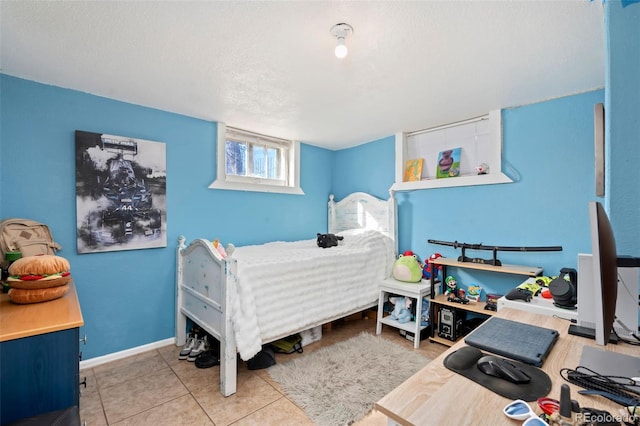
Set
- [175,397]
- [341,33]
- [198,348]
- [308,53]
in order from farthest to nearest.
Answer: [198,348]
[175,397]
[308,53]
[341,33]

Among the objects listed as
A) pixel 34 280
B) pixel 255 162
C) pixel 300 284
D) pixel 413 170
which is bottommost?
pixel 300 284

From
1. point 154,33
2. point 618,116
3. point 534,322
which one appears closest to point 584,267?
point 534,322

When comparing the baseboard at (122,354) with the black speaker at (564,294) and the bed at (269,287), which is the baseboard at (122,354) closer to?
the bed at (269,287)

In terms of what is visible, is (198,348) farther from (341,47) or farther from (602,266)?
(602,266)

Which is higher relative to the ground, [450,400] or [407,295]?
[450,400]

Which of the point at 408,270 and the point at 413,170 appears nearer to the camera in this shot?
the point at 408,270

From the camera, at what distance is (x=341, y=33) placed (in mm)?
1419

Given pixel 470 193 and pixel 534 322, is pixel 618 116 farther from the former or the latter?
pixel 470 193

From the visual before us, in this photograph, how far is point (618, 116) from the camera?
0.99 metres

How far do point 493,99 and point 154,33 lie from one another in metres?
2.42

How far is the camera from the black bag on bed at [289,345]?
242cm

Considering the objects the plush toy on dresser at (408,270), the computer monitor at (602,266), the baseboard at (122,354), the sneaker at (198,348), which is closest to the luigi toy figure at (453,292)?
the plush toy on dresser at (408,270)

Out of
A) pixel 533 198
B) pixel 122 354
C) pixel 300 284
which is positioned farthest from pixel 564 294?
pixel 122 354

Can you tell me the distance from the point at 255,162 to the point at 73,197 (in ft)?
5.53
